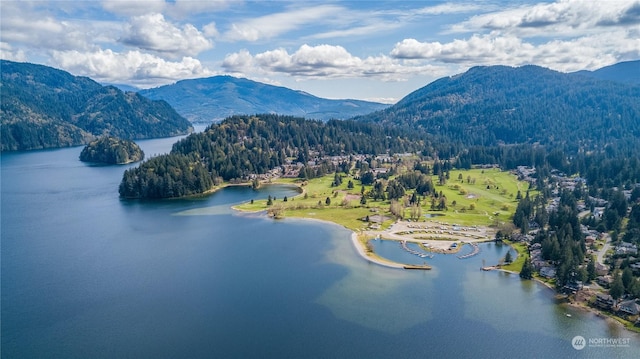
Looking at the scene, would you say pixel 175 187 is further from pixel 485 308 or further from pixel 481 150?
pixel 481 150

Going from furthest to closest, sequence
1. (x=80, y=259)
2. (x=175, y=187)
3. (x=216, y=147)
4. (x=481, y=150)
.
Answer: (x=481, y=150) → (x=216, y=147) → (x=175, y=187) → (x=80, y=259)

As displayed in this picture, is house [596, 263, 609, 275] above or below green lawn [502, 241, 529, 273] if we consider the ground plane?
above

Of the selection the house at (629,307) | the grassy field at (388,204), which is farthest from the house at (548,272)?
the grassy field at (388,204)

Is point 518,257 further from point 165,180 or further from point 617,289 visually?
point 165,180

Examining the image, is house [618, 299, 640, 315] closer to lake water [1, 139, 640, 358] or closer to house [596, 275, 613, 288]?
lake water [1, 139, 640, 358]

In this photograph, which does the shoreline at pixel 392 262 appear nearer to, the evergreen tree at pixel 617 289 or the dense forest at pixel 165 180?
the evergreen tree at pixel 617 289

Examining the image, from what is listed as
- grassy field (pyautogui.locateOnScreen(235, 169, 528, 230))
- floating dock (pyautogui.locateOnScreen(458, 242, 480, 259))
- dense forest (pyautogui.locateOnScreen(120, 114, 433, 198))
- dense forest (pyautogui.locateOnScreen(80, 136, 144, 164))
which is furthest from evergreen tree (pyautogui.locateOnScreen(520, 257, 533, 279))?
dense forest (pyautogui.locateOnScreen(80, 136, 144, 164))

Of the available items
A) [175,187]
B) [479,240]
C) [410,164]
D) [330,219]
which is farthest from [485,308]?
[410,164]
